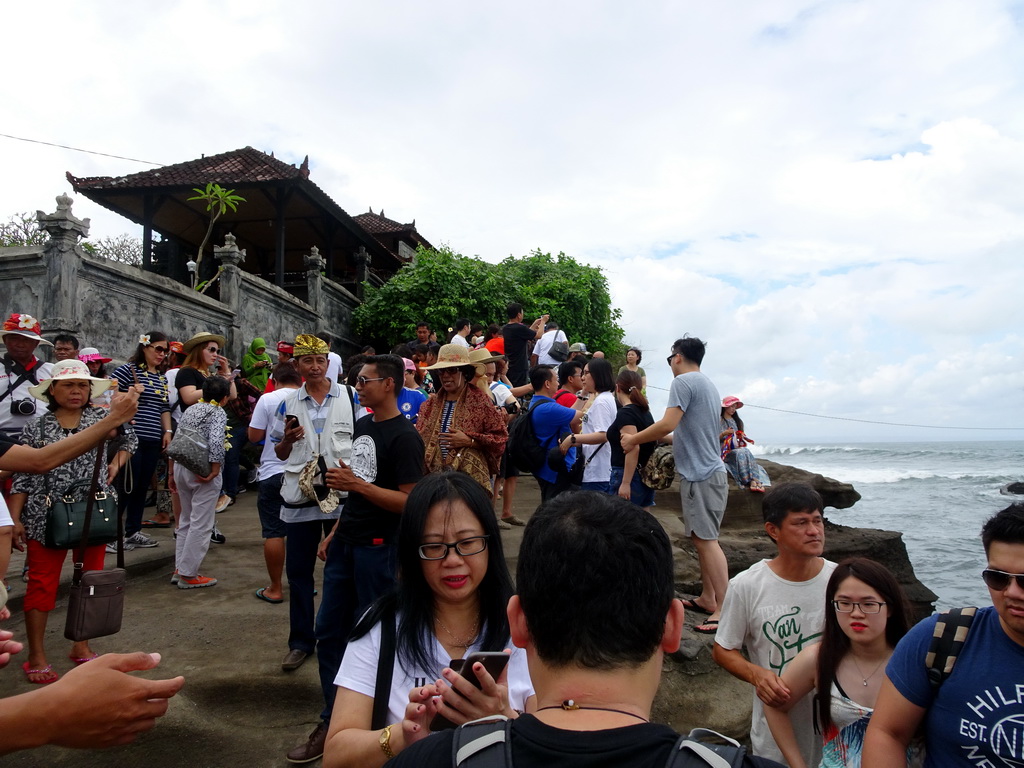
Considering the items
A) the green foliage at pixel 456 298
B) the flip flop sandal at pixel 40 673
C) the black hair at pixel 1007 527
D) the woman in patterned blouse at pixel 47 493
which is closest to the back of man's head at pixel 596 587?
the black hair at pixel 1007 527

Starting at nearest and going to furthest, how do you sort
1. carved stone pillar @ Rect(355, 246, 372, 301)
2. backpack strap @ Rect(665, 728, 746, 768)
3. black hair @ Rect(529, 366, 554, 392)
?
backpack strap @ Rect(665, 728, 746, 768) < black hair @ Rect(529, 366, 554, 392) < carved stone pillar @ Rect(355, 246, 372, 301)

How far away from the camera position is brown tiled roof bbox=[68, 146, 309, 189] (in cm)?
1487

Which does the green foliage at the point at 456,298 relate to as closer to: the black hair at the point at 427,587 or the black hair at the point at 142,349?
the black hair at the point at 142,349

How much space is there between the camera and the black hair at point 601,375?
5.87m

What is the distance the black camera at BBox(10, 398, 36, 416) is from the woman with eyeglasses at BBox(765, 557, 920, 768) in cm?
527

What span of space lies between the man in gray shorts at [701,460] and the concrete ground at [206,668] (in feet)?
6.20

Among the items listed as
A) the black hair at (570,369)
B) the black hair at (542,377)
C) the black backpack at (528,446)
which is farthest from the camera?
the black hair at (570,369)

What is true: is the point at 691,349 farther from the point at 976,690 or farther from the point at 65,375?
the point at 65,375

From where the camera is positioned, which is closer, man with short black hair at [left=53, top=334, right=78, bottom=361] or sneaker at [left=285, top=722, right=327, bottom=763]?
sneaker at [left=285, top=722, right=327, bottom=763]

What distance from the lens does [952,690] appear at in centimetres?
192

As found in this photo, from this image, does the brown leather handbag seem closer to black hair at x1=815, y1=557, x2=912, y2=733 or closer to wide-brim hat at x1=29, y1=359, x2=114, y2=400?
wide-brim hat at x1=29, y1=359, x2=114, y2=400

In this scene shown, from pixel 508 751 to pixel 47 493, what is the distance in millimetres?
4062

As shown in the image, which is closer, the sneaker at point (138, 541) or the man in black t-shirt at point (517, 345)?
the sneaker at point (138, 541)

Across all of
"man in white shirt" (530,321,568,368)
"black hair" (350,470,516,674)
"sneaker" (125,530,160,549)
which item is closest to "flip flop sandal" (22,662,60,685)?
"sneaker" (125,530,160,549)
